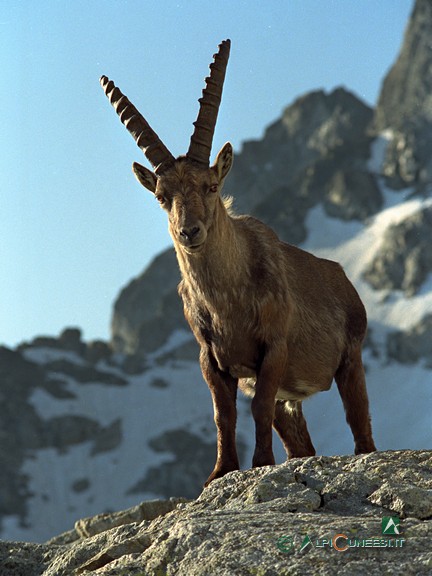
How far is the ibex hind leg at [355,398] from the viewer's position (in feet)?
51.6

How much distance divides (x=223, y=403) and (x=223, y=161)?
3203 millimetres

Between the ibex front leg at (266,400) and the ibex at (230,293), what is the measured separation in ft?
0.04

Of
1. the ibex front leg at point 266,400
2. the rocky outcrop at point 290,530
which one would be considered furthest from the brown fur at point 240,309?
the rocky outcrop at point 290,530

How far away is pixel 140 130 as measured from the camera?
14688 mm

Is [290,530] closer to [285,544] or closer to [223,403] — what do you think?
[285,544]

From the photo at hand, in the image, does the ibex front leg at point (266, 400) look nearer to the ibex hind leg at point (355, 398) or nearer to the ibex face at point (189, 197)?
the ibex face at point (189, 197)

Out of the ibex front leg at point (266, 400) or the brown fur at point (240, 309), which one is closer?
the ibex front leg at point (266, 400)

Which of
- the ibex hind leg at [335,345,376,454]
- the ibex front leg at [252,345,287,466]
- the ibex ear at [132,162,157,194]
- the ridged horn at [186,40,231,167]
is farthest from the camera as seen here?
the ibex hind leg at [335,345,376,454]

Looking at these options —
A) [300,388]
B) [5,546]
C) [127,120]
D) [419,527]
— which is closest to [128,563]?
[419,527]

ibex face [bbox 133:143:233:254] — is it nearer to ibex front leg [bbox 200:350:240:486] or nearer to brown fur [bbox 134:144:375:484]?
brown fur [bbox 134:144:375:484]

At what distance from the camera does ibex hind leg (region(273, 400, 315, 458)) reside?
637 inches

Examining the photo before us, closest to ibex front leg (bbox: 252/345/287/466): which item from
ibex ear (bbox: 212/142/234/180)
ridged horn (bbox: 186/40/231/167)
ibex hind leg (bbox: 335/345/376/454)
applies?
ibex hind leg (bbox: 335/345/376/454)

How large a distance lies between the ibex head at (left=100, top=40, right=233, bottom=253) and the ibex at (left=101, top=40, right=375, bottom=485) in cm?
1

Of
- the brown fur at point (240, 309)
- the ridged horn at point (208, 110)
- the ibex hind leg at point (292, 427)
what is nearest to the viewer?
the brown fur at point (240, 309)
